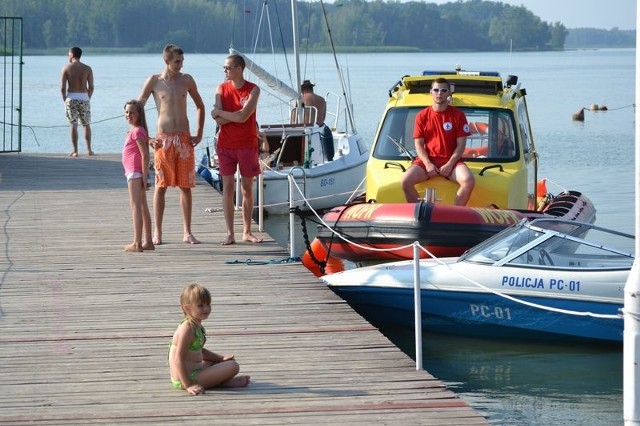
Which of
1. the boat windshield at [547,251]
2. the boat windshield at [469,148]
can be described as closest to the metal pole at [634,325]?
the boat windshield at [547,251]

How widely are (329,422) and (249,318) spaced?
2.66m

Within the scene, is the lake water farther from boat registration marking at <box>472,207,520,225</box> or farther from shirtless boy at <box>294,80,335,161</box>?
shirtless boy at <box>294,80,335,161</box>

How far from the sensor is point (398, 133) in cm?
1398

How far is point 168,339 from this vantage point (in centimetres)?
883

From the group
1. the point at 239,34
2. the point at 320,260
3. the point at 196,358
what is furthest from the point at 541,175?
the point at 239,34

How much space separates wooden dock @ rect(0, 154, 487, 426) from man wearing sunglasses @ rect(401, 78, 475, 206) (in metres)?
1.69

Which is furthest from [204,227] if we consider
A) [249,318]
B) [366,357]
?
[366,357]

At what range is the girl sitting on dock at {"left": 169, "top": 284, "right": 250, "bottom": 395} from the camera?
730cm

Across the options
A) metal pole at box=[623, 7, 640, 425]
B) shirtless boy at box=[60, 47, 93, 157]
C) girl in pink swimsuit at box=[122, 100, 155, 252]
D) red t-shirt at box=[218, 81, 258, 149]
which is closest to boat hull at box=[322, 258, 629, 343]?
red t-shirt at box=[218, 81, 258, 149]

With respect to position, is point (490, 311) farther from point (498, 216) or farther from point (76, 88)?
point (76, 88)

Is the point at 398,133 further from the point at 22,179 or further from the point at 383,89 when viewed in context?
the point at 383,89

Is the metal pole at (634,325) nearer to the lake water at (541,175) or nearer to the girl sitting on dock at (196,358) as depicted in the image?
the girl sitting on dock at (196,358)

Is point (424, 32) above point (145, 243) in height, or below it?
above

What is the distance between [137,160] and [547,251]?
3895 mm
